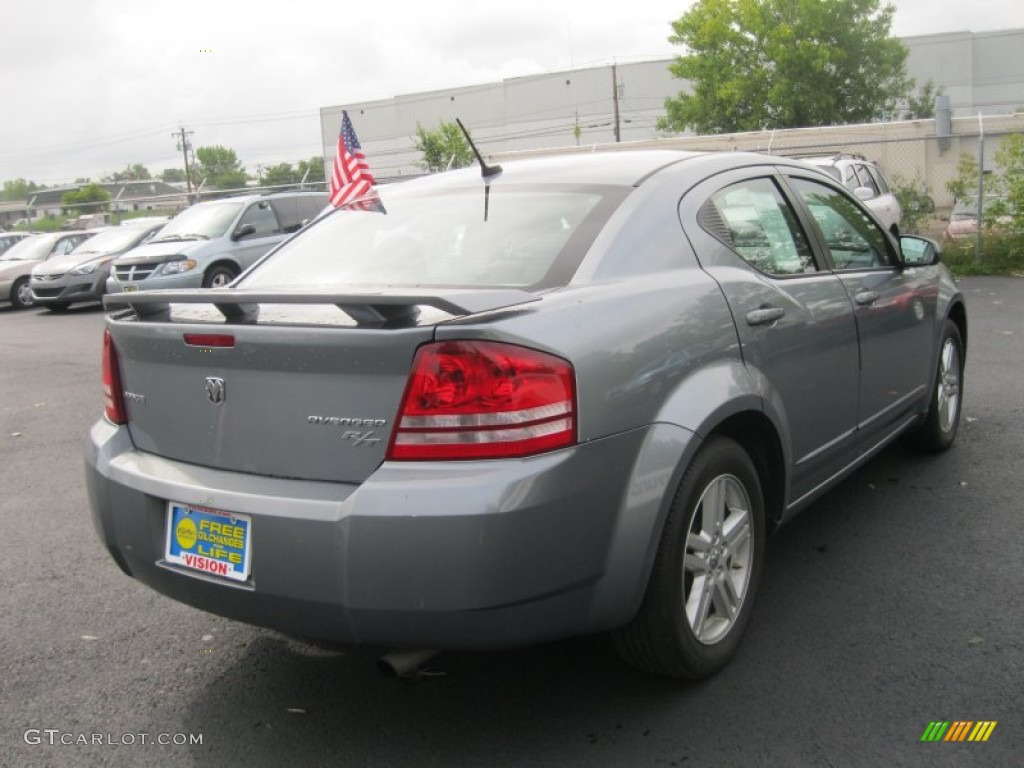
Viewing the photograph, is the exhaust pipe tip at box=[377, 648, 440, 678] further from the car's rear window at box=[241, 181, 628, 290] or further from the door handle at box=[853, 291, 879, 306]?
the door handle at box=[853, 291, 879, 306]

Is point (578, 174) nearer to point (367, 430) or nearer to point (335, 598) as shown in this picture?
point (367, 430)

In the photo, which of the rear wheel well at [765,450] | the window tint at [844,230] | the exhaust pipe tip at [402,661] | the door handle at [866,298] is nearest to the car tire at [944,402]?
the window tint at [844,230]

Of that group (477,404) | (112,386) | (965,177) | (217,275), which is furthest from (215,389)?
(965,177)

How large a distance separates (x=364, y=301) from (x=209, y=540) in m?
0.83

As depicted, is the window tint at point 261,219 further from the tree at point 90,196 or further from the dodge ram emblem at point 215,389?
the tree at point 90,196

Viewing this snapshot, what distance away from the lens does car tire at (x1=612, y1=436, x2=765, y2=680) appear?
285 centimetres

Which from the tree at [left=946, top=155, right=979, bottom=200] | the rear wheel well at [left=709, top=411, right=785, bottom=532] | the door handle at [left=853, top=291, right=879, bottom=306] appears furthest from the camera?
the tree at [left=946, top=155, right=979, bottom=200]

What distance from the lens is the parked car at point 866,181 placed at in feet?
42.8

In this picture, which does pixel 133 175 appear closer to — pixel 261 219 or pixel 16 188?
pixel 16 188

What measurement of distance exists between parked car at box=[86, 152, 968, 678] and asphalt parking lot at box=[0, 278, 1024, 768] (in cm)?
27

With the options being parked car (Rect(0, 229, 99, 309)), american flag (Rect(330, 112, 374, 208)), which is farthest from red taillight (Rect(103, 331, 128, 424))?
parked car (Rect(0, 229, 99, 309))

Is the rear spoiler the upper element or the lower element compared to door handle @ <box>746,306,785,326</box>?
upper

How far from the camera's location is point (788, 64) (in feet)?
128

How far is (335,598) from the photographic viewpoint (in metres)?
2.55
